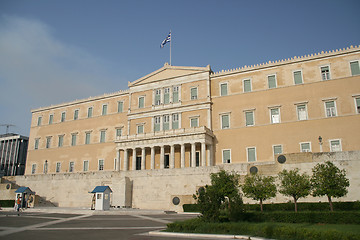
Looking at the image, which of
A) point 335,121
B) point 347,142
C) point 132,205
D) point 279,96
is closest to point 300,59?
point 279,96

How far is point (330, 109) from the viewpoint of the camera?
36344 millimetres

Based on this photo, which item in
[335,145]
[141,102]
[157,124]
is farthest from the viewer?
[141,102]

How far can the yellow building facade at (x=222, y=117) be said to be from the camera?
36.3 meters

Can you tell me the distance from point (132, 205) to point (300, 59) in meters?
26.7

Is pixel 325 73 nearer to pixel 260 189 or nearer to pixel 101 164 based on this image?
pixel 260 189

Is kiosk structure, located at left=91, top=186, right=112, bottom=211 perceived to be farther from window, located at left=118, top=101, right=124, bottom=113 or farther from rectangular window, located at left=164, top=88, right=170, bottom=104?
window, located at left=118, top=101, right=124, bottom=113

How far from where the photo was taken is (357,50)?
36.2m

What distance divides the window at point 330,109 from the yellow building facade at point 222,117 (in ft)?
0.34

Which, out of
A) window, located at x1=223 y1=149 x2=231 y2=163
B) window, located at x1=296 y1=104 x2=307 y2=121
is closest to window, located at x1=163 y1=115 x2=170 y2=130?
window, located at x1=223 y1=149 x2=231 y2=163

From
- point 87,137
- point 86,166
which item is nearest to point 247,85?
point 87,137

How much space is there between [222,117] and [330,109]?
13.0 m

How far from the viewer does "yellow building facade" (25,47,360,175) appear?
119 ft

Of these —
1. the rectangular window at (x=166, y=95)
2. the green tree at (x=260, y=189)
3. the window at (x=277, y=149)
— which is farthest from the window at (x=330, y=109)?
the rectangular window at (x=166, y=95)

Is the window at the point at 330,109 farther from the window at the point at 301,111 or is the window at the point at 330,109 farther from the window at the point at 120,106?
the window at the point at 120,106
